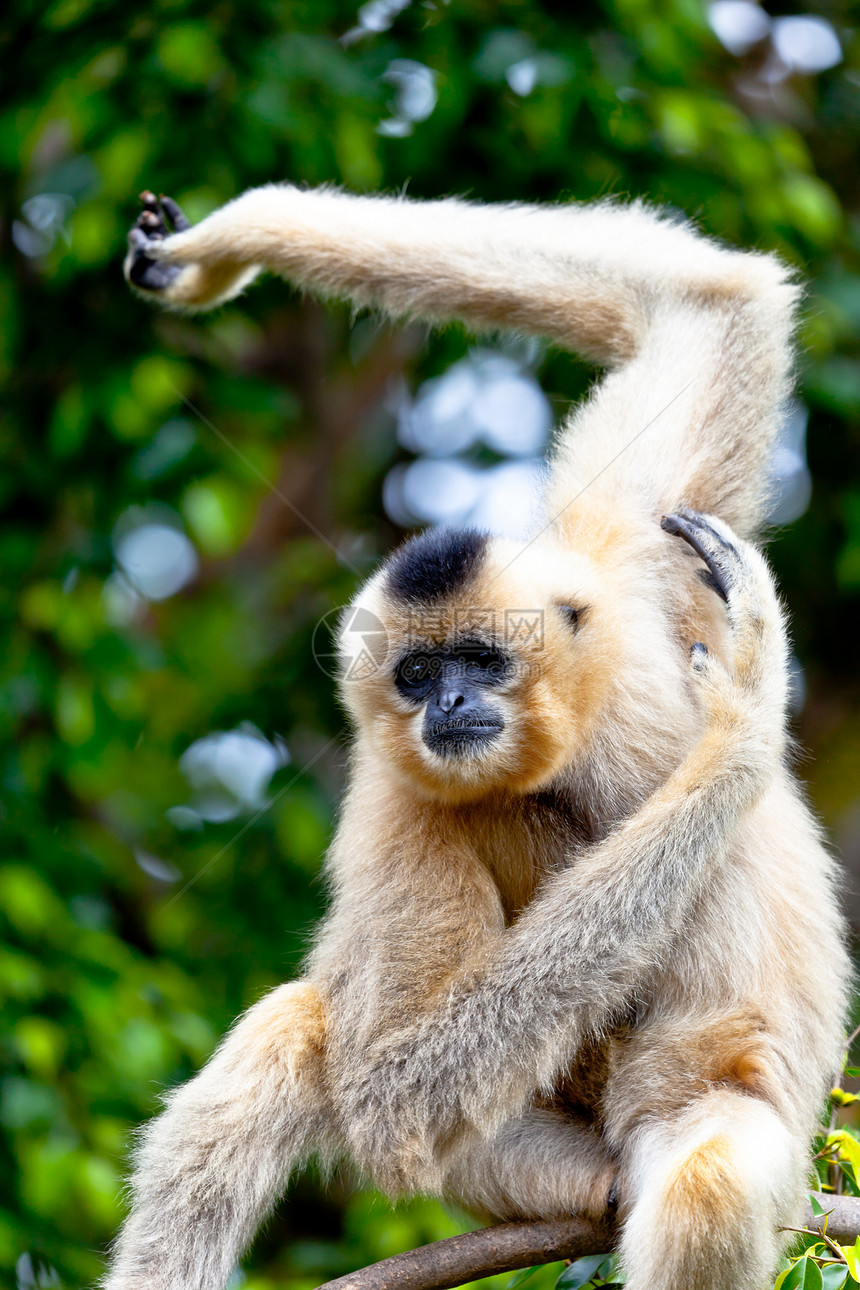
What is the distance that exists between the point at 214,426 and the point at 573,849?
3.20m

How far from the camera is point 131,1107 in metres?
4.64

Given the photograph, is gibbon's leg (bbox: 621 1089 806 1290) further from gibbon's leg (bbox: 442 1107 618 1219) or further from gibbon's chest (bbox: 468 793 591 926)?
gibbon's chest (bbox: 468 793 591 926)

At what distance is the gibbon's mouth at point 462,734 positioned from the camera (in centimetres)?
309

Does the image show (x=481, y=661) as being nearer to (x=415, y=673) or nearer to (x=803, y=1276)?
(x=415, y=673)

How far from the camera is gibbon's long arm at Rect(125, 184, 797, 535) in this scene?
3.41m

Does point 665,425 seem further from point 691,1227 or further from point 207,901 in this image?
point 207,901

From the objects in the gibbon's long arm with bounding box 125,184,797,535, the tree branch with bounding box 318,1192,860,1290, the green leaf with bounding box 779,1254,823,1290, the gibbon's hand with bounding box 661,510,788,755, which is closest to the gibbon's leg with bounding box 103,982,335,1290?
the tree branch with bounding box 318,1192,860,1290

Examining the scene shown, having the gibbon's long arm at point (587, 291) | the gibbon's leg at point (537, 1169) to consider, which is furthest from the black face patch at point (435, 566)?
the gibbon's leg at point (537, 1169)

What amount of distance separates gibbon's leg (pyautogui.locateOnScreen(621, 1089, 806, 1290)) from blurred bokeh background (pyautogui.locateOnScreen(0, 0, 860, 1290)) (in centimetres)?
198

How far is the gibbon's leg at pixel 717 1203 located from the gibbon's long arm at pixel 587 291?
5.09 feet

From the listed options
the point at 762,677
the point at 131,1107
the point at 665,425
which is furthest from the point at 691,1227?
the point at 131,1107

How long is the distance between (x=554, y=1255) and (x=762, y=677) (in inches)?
61.2

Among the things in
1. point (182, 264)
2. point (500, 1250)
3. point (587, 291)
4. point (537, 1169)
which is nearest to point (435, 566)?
point (587, 291)

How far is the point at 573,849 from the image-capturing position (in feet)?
10.4
